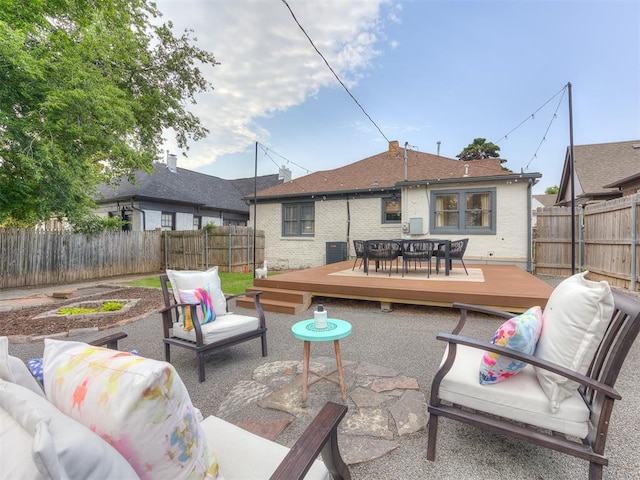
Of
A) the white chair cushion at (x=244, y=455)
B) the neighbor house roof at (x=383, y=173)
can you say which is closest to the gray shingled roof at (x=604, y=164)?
the neighbor house roof at (x=383, y=173)

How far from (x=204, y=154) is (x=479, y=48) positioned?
559 inches

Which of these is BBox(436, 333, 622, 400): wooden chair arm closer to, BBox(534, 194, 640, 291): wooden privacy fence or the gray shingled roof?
BBox(534, 194, 640, 291): wooden privacy fence

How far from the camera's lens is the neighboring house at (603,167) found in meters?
12.5

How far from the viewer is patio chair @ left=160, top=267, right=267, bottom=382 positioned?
3.09m

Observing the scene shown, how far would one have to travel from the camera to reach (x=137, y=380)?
2.86ft

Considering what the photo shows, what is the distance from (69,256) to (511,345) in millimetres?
12394

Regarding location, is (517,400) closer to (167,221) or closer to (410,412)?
(410,412)

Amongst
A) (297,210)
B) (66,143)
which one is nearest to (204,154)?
(297,210)

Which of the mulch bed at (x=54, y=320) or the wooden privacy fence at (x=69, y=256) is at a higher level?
the wooden privacy fence at (x=69, y=256)

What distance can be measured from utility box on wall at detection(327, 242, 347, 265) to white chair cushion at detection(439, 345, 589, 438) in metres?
9.55

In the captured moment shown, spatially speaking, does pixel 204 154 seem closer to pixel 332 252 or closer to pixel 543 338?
pixel 332 252

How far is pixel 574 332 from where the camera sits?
1700 mm

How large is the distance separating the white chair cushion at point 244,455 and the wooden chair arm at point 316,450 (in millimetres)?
71

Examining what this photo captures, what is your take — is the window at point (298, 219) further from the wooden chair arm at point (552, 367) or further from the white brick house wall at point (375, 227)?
the wooden chair arm at point (552, 367)
